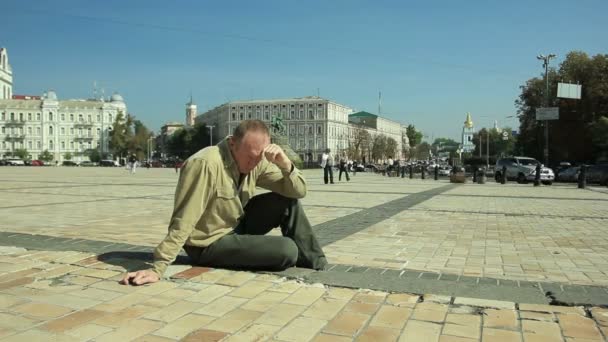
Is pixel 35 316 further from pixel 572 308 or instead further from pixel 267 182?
pixel 572 308

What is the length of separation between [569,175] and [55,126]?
12133 cm

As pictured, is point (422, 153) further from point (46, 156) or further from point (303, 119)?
point (46, 156)

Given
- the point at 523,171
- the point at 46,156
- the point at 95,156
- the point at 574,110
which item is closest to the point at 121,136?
the point at 95,156

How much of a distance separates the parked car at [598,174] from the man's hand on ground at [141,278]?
3097 cm

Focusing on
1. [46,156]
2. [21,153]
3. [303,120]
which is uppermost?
[303,120]

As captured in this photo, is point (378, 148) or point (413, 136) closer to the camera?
point (378, 148)

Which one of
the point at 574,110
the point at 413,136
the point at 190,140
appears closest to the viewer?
the point at 574,110

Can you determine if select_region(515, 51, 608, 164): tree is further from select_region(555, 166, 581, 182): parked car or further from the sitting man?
the sitting man

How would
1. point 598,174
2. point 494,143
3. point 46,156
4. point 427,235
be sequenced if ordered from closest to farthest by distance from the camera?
point 427,235 → point 598,174 → point 494,143 → point 46,156

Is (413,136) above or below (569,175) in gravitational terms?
above

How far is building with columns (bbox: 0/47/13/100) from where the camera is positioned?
118 metres

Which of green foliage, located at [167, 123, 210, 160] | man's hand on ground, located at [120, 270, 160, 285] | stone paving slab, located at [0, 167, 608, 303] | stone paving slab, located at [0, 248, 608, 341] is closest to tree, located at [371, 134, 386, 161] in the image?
green foliage, located at [167, 123, 210, 160]

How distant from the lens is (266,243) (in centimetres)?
369

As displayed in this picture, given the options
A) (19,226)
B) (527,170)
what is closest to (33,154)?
(527,170)
